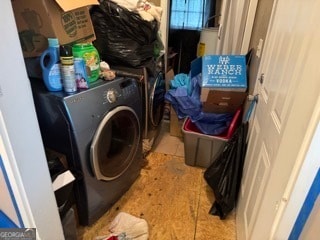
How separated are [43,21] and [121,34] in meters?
0.65

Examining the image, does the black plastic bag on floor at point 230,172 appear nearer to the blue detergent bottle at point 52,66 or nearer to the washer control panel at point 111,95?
the washer control panel at point 111,95

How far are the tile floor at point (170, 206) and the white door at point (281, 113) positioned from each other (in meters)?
0.26

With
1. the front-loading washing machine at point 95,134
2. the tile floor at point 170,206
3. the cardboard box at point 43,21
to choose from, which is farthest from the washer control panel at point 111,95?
the tile floor at point 170,206

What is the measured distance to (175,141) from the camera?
2596 millimetres

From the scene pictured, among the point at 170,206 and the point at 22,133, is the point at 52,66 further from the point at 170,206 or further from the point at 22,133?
the point at 170,206

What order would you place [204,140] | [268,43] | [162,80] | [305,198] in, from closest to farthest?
[305,198] < [268,43] < [204,140] < [162,80]

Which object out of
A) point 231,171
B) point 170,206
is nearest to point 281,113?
point 231,171

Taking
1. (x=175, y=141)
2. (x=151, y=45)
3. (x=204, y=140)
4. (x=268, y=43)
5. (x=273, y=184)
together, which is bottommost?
(x=175, y=141)

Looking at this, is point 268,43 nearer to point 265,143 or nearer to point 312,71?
point 265,143

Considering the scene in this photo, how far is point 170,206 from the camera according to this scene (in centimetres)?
178

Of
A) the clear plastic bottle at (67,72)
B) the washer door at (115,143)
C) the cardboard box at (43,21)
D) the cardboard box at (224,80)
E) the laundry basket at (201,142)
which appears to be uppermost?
the cardboard box at (43,21)

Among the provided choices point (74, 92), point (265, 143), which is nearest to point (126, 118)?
point (74, 92)

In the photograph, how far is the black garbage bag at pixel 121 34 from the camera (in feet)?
5.81

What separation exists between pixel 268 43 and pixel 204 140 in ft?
3.03
